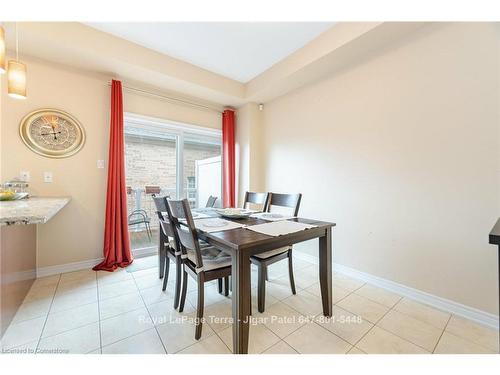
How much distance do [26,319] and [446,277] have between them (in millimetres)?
3169

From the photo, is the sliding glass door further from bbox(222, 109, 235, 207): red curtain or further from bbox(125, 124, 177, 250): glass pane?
bbox(222, 109, 235, 207): red curtain

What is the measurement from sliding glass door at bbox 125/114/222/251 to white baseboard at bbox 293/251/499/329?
7.92ft

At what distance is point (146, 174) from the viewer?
294 cm

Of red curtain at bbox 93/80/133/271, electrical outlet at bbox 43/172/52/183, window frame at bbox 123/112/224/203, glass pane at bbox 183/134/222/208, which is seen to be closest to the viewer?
electrical outlet at bbox 43/172/52/183

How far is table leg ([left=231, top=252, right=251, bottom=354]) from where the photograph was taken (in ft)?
3.54

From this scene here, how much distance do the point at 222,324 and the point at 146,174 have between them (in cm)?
225

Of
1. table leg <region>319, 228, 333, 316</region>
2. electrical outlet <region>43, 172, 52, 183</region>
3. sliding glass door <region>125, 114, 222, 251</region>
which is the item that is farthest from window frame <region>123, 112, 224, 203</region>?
table leg <region>319, 228, 333, 316</region>

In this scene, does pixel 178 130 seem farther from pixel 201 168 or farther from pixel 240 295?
pixel 240 295

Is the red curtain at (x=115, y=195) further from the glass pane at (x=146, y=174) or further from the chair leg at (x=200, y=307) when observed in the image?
the chair leg at (x=200, y=307)

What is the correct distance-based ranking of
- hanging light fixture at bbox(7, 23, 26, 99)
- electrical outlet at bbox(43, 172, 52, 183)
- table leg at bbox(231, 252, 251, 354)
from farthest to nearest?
electrical outlet at bbox(43, 172, 52, 183) < hanging light fixture at bbox(7, 23, 26, 99) < table leg at bbox(231, 252, 251, 354)

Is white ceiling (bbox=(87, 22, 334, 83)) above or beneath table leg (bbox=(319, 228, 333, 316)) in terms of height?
above

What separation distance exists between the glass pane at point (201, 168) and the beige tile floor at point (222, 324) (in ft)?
5.51

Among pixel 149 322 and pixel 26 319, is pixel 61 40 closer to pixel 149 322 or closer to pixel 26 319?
pixel 26 319

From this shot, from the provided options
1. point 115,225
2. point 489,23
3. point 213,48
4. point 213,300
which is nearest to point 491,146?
point 489,23
